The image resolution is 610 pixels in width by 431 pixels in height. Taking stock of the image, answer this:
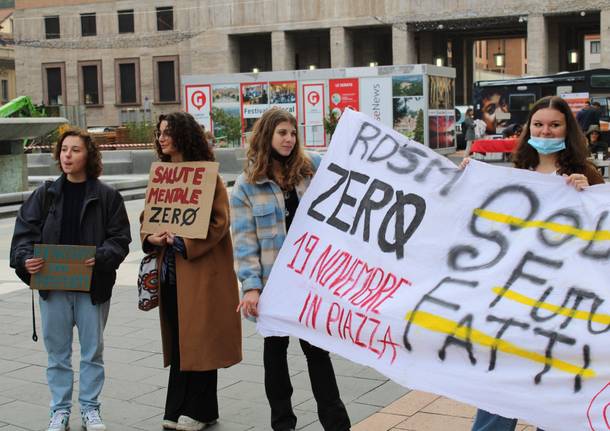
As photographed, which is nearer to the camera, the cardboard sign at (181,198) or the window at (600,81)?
the cardboard sign at (181,198)

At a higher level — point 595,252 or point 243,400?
point 595,252

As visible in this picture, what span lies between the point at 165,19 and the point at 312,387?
55.0m

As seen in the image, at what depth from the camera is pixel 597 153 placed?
60.5 feet

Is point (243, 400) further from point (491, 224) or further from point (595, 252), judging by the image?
point (595, 252)

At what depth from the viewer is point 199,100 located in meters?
30.4

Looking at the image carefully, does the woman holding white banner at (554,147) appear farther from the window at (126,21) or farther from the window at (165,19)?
the window at (126,21)

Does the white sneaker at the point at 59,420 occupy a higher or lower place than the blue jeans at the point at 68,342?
lower

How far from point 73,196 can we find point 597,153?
50.9 ft

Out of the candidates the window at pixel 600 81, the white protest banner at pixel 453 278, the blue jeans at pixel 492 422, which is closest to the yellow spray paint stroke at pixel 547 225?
the white protest banner at pixel 453 278

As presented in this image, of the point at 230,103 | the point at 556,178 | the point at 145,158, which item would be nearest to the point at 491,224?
the point at 556,178

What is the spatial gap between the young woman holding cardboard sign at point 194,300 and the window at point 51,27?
5974cm

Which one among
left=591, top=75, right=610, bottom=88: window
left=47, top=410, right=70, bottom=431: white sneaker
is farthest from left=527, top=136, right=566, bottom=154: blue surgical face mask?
left=591, top=75, right=610, bottom=88: window

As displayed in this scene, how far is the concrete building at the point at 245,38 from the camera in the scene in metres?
47.4

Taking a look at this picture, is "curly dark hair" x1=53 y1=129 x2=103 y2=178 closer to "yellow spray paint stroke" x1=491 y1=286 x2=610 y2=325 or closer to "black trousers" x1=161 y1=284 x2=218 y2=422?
"black trousers" x1=161 y1=284 x2=218 y2=422
